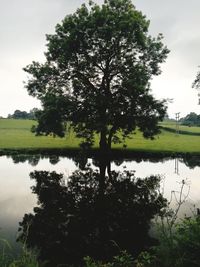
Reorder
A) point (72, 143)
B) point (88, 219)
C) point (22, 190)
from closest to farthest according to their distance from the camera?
point (88, 219), point (22, 190), point (72, 143)

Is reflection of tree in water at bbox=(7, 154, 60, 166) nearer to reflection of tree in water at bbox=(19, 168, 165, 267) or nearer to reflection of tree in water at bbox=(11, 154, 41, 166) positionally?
reflection of tree in water at bbox=(11, 154, 41, 166)

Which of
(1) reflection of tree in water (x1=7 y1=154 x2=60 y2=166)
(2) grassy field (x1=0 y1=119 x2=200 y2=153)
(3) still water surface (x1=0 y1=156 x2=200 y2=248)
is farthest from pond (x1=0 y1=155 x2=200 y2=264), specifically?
(2) grassy field (x1=0 y1=119 x2=200 y2=153)

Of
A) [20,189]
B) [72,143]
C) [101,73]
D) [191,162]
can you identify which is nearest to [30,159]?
[101,73]

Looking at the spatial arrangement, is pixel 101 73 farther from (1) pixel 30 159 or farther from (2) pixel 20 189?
(2) pixel 20 189

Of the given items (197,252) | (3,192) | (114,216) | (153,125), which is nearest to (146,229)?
(114,216)

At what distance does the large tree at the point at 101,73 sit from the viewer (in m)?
41.6

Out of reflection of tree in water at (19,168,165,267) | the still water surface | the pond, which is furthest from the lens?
the still water surface

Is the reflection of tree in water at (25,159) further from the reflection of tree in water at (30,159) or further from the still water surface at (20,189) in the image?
the still water surface at (20,189)

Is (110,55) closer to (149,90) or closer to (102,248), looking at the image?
(149,90)

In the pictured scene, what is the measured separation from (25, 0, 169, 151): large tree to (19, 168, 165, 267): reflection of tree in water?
51.2ft

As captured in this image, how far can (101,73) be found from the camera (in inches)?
1780

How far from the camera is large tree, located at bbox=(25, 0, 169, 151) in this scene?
41.6m

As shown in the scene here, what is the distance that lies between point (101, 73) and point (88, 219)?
30.9 m

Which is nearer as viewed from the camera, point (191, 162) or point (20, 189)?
point (20, 189)
